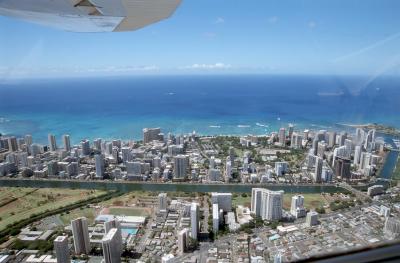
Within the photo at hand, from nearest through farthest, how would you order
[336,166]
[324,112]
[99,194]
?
[99,194]
[336,166]
[324,112]

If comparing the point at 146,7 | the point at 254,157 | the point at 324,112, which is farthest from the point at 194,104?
the point at 146,7

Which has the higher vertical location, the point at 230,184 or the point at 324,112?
the point at 324,112

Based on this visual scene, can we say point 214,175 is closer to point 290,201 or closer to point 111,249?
point 290,201

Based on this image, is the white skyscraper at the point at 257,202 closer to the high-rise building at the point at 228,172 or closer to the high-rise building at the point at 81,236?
the high-rise building at the point at 228,172

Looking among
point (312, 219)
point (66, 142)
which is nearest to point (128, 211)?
point (312, 219)

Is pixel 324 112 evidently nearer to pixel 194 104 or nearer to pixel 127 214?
pixel 194 104

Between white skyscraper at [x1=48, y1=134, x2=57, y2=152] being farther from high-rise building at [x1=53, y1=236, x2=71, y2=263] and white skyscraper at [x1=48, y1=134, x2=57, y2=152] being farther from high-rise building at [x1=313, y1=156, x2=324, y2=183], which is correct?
high-rise building at [x1=313, y1=156, x2=324, y2=183]
